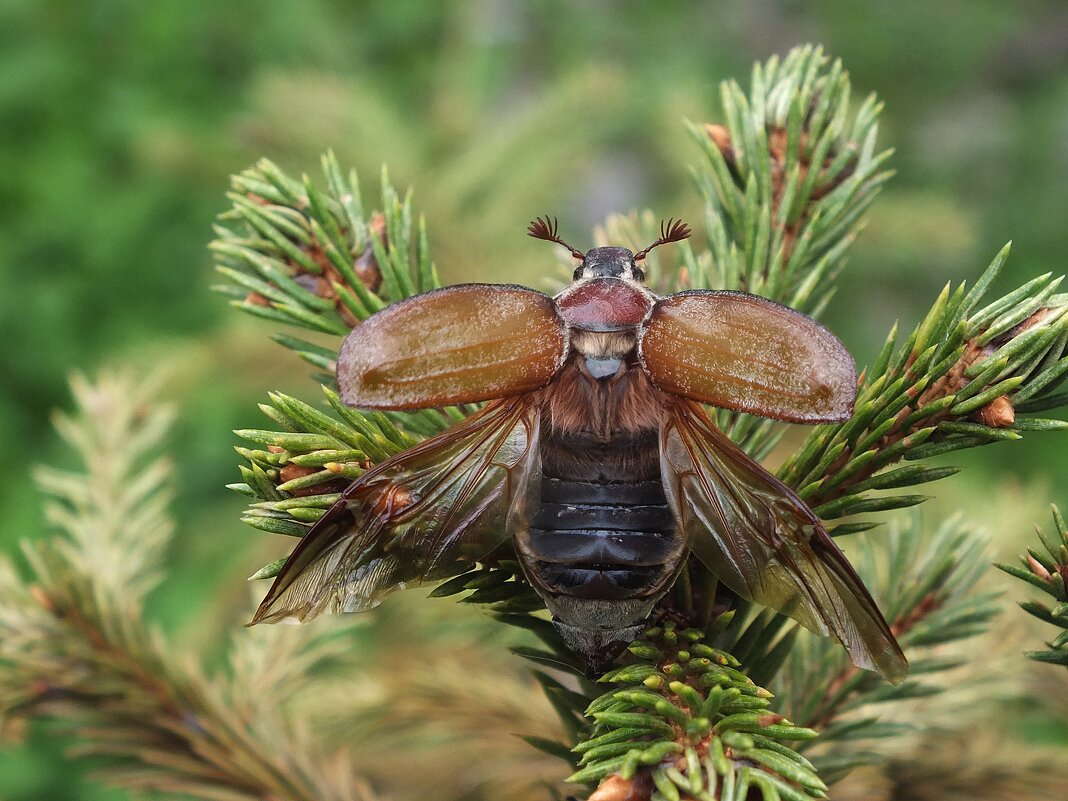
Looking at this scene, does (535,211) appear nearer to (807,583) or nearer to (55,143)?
(807,583)

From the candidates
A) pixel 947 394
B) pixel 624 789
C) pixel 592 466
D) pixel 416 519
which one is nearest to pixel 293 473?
pixel 416 519

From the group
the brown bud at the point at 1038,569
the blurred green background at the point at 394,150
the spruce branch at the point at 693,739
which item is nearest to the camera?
the spruce branch at the point at 693,739

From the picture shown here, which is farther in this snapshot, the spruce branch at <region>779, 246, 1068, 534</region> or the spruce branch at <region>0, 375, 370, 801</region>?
the spruce branch at <region>0, 375, 370, 801</region>

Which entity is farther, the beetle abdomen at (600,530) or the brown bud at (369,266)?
the brown bud at (369,266)

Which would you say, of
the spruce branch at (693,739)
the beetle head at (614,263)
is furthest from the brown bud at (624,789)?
the beetle head at (614,263)

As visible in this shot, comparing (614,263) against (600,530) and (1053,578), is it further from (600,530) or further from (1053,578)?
(1053,578)

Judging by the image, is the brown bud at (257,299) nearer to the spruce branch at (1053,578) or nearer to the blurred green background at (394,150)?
the spruce branch at (1053,578)

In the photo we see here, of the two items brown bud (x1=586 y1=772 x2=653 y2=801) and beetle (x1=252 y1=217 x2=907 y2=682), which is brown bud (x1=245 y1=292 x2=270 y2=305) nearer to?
beetle (x1=252 y1=217 x2=907 y2=682)

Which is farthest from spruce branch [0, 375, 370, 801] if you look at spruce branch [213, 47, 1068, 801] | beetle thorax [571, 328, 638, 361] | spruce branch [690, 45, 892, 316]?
spruce branch [690, 45, 892, 316]
